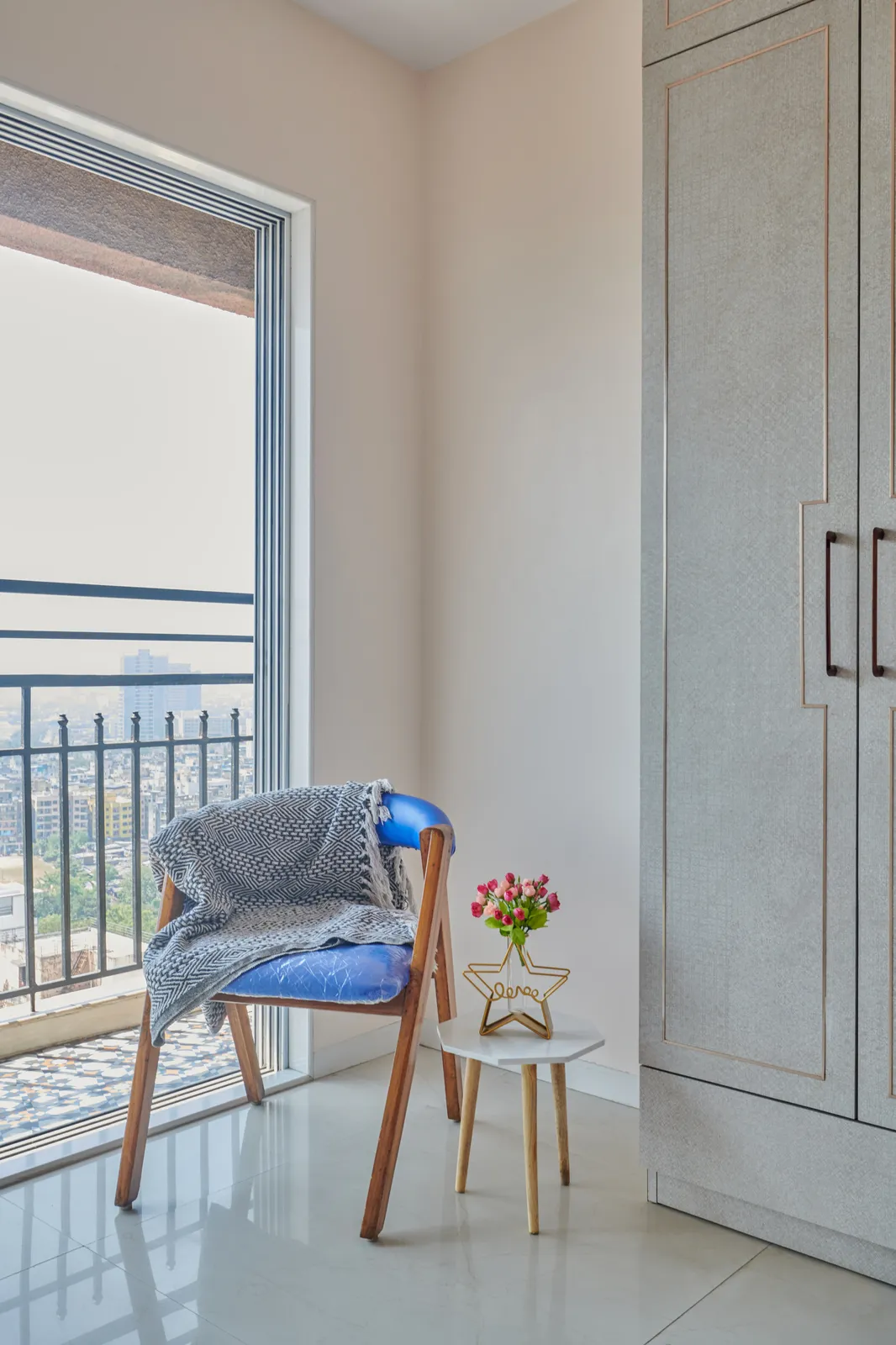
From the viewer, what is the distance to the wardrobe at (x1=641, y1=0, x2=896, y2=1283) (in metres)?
1.65

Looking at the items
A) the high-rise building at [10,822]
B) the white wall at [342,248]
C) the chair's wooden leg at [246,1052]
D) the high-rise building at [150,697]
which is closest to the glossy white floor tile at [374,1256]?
the chair's wooden leg at [246,1052]

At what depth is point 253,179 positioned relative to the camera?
2.40 metres

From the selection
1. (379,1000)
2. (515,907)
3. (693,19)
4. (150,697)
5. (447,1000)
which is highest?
(693,19)

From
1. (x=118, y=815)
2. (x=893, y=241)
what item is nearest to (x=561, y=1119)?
(x=118, y=815)

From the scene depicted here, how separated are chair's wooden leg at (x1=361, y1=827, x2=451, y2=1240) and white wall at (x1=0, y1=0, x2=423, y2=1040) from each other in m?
0.76

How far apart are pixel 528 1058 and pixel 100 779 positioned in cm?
159

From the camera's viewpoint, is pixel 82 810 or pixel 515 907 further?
pixel 82 810

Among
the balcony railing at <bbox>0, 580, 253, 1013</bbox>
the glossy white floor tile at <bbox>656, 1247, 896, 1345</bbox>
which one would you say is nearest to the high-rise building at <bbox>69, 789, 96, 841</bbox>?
the balcony railing at <bbox>0, 580, 253, 1013</bbox>

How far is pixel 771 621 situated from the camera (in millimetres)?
1773

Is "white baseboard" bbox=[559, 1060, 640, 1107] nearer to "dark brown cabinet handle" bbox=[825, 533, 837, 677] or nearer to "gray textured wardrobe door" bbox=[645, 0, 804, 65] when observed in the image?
"dark brown cabinet handle" bbox=[825, 533, 837, 677]

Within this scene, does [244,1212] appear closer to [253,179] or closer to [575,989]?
[575,989]

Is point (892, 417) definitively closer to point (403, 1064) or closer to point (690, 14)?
point (690, 14)

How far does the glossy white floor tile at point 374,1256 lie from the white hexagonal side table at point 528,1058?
8cm

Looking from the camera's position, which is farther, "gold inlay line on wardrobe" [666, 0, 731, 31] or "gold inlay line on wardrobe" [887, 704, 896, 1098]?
"gold inlay line on wardrobe" [666, 0, 731, 31]
